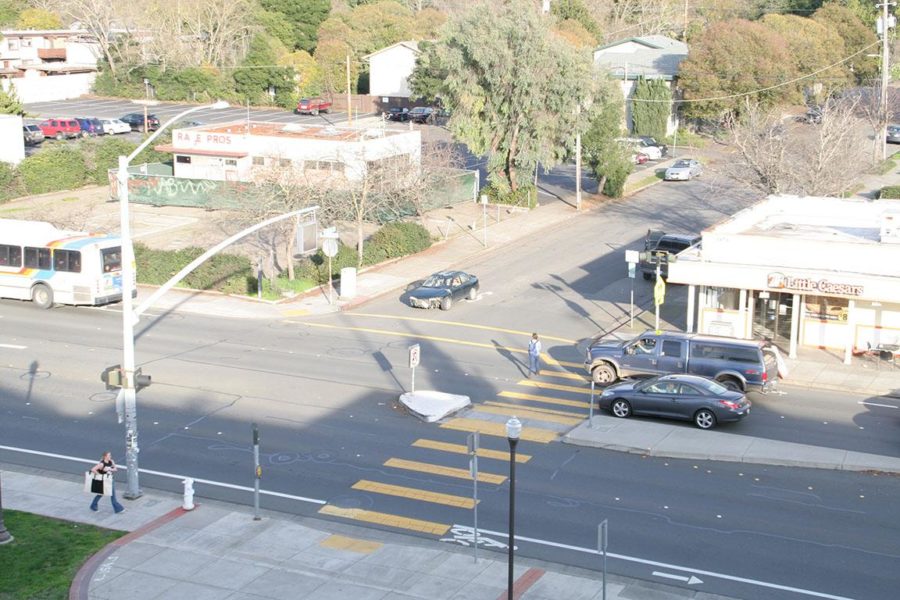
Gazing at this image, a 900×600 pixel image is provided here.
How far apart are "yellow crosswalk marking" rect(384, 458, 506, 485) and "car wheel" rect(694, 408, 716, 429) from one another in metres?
6.39

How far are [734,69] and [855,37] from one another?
2223cm

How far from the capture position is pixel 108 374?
23469 millimetres

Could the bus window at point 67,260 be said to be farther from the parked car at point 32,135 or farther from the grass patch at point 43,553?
the parked car at point 32,135

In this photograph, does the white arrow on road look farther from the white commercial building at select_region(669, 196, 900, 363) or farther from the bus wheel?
the bus wheel

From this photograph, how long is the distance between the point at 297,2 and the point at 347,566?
101 metres

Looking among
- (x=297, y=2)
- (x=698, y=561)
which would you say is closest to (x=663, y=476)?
(x=698, y=561)

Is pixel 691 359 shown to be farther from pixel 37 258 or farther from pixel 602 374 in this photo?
pixel 37 258

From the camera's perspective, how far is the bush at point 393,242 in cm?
4903

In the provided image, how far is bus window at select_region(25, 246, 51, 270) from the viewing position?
40.4 m

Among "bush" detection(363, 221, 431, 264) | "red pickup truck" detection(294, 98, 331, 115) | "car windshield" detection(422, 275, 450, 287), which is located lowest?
"car windshield" detection(422, 275, 450, 287)

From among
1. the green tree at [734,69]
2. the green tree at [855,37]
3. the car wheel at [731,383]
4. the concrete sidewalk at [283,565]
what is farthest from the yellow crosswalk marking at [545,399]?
the green tree at [855,37]

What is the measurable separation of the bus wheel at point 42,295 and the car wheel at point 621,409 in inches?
861

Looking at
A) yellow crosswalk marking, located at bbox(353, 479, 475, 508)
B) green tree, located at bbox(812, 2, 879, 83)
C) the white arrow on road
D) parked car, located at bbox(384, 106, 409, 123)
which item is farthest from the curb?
green tree, located at bbox(812, 2, 879, 83)

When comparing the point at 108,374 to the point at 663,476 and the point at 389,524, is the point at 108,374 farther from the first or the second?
the point at 663,476
